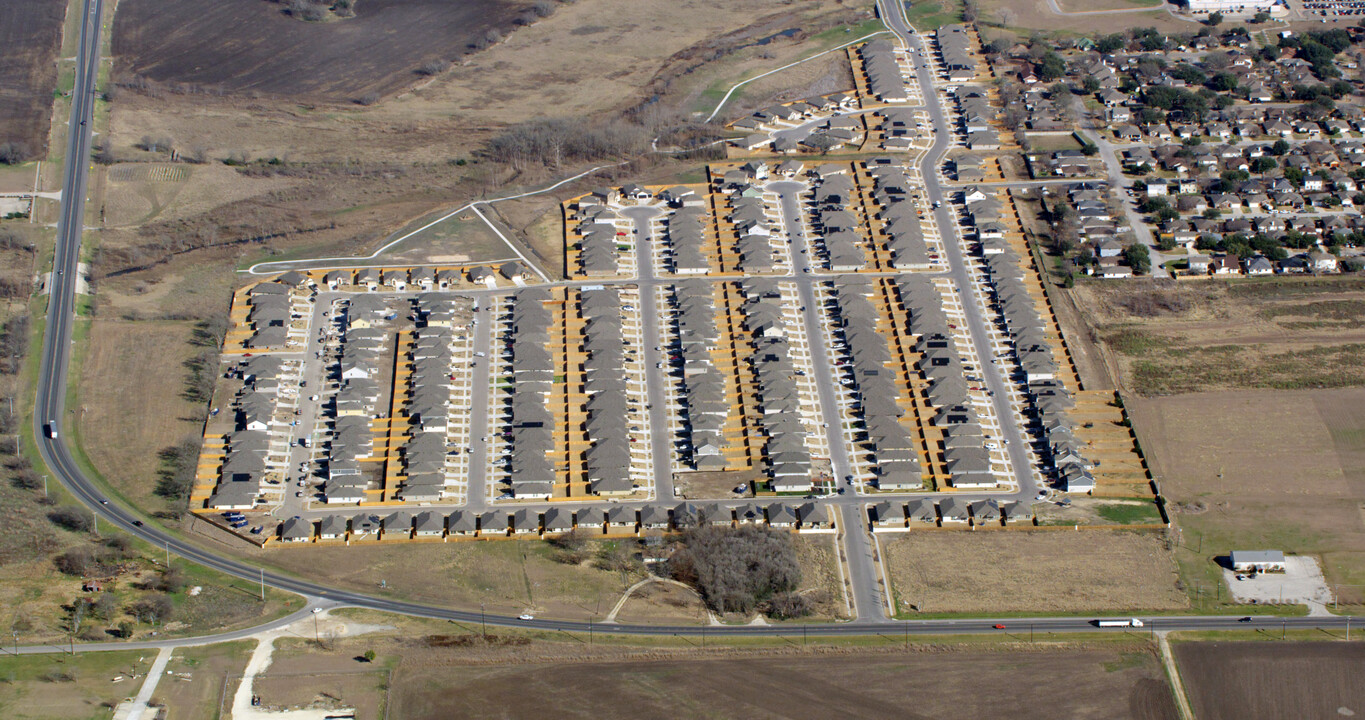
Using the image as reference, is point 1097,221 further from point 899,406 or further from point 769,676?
point 769,676

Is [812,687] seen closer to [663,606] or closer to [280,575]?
[663,606]

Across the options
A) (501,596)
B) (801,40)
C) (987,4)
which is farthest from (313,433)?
(987,4)

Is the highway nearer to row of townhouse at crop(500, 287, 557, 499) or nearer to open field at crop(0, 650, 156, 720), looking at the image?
open field at crop(0, 650, 156, 720)

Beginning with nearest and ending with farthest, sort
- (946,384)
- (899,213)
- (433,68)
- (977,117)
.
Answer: (946,384), (899,213), (977,117), (433,68)

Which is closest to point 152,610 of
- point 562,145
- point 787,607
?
point 787,607

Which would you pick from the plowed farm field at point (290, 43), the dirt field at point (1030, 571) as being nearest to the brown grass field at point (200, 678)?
the dirt field at point (1030, 571)

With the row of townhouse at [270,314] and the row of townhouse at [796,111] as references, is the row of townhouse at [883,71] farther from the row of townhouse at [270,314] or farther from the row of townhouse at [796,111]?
the row of townhouse at [270,314]
